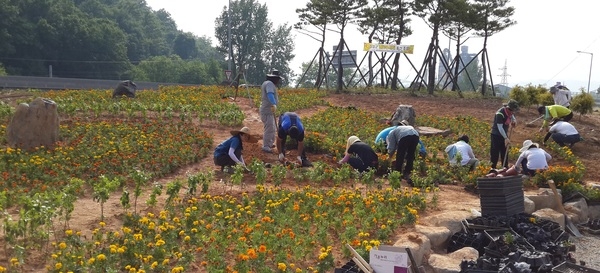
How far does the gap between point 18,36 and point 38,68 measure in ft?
11.1

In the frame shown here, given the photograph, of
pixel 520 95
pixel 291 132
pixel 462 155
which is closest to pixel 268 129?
pixel 291 132

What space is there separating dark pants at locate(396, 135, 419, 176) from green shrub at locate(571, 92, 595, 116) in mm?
11517

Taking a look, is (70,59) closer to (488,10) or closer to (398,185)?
(488,10)

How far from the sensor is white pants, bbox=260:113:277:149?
36.2 ft

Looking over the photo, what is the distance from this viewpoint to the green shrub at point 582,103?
61.5 feet

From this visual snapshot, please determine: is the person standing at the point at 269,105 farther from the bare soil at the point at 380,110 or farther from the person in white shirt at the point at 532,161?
the person in white shirt at the point at 532,161

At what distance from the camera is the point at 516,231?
23.3 feet

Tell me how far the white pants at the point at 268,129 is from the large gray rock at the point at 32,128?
12.8ft

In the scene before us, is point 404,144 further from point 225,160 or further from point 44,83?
point 44,83

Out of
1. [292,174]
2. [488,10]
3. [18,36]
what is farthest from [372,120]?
[18,36]

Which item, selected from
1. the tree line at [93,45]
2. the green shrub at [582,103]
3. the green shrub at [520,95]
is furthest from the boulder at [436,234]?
the tree line at [93,45]

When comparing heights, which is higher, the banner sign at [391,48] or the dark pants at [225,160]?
the banner sign at [391,48]

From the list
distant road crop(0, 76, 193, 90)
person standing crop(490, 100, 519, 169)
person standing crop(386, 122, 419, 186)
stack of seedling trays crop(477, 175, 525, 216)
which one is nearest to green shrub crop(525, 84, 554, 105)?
person standing crop(490, 100, 519, 169)

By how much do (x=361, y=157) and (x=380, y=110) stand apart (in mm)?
10764
